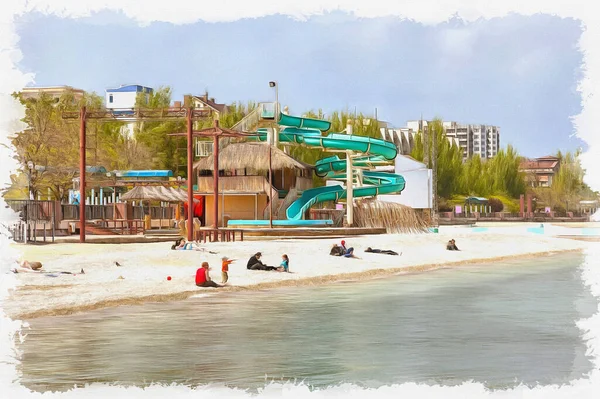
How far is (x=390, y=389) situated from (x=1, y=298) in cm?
1007

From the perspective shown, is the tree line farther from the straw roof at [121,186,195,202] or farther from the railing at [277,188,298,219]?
the railing at [277,188,298,219]

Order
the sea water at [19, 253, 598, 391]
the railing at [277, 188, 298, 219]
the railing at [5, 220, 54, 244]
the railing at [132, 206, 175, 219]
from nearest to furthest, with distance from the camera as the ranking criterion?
the sea water at [19, 253, 598, 391] → the railing at [5, 220, 54, 244] → the railing at [277, 188, 298, 219] → the railing at [132, 206, 175, 219]

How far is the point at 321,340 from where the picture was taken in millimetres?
15297

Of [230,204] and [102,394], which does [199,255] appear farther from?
[230,204]

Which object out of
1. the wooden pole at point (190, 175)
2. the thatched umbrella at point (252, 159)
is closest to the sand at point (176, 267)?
the wooden pole at point (190, 175)

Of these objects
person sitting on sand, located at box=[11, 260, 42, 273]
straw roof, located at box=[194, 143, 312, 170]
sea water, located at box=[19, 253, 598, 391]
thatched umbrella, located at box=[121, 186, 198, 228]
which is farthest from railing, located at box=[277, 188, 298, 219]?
person sitting on sand, located at box=[11, 260, 42, 273]

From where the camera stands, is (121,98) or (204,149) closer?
(204,149)

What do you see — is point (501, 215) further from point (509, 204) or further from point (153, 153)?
point (153, 153)

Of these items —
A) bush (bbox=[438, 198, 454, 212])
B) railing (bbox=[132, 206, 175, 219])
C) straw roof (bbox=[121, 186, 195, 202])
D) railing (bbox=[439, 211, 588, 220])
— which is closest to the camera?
straw roof (bbox=[121, 186, 195, 202])

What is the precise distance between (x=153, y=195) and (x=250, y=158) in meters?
5.37

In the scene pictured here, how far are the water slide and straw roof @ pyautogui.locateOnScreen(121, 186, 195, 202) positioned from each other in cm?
425

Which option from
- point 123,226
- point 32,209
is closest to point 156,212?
point 123,226

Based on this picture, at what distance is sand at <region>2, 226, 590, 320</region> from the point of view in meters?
19.3

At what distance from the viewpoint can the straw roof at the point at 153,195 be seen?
4597cm
